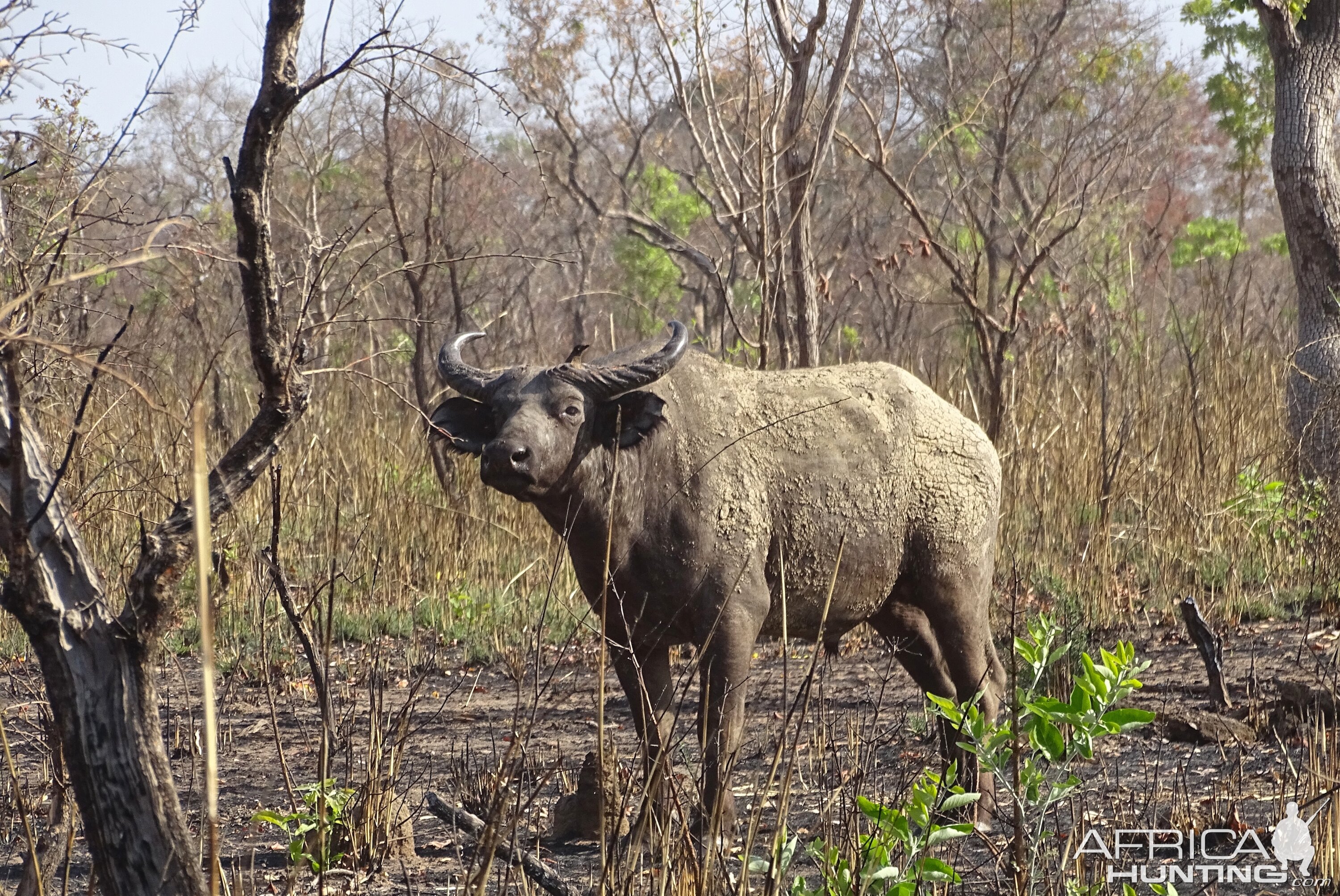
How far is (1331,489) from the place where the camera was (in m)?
6.89

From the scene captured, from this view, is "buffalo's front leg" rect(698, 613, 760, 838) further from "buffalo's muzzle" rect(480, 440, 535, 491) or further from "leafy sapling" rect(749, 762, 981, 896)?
"leafy sapling" rect(749, 762, 981, 896)

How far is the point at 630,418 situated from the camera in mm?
4500

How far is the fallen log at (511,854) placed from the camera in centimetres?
293

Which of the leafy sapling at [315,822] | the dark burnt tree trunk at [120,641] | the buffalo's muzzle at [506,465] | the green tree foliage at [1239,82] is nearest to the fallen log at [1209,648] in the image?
the buffalo's muzzle at [506,465]

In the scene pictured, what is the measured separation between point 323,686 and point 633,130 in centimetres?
1418

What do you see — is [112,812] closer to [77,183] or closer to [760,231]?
[77,183]

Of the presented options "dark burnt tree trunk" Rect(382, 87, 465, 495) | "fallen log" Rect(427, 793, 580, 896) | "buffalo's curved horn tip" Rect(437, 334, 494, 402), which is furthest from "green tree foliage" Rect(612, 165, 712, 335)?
"fallen log" Rect(427, 793, 580, 896)

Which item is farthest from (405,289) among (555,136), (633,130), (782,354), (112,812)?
(112,812)

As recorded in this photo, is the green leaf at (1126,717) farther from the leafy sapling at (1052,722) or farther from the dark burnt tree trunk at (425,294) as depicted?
the dark burnt tree trunk at (425,294)

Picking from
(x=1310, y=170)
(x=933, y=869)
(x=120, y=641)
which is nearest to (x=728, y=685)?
(x=933, y=869)

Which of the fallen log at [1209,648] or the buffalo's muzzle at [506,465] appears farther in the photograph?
the fallen log at [1209,648]

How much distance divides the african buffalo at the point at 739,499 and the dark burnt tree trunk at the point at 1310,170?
3550 millimetres

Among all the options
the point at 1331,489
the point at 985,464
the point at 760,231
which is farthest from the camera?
the point at 1331,489

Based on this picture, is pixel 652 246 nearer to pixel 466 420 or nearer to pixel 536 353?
pixel 536 353
